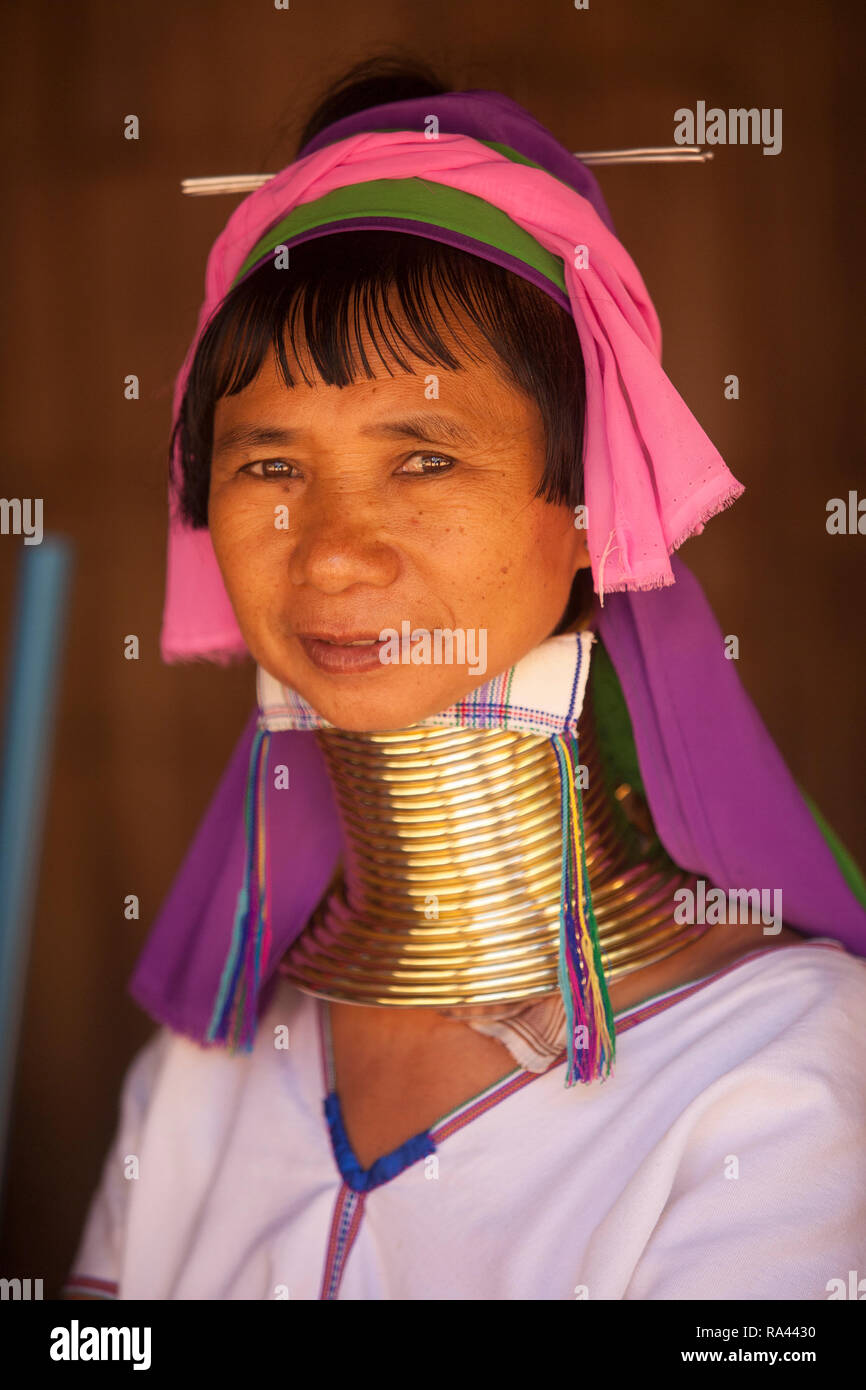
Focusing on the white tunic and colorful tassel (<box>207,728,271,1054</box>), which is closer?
the white tunic

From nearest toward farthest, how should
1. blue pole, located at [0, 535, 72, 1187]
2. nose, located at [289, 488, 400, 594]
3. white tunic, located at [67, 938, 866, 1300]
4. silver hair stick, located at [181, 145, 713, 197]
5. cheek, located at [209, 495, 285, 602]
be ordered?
blue pole, located at [0, 535, 72, 1187] → white tunic, located at [67, 938, 866, 1300] → nose, located at [289, 488, 400, 594] → cheek, located at [209, 495, 285, 602] → silver hair stick, located at [181, 145, 713, 197]

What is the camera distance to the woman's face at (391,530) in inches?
62.5

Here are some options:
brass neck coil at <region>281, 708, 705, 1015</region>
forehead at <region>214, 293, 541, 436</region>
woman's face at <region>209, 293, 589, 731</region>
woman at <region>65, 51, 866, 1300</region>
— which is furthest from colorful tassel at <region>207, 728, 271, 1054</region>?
forehead at <region>214, 293, 541, 436</region>

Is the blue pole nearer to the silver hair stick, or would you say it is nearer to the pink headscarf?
the pink headscarf

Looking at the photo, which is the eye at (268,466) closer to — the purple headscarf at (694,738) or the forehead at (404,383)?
the forehead at (404,383)

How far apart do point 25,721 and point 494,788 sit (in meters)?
0.87

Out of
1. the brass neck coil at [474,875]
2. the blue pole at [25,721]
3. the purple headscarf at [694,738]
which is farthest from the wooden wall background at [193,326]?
the blue pole at [25,721]

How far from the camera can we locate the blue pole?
92 centimetres

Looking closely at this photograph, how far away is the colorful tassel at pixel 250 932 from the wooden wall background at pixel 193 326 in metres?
1.58

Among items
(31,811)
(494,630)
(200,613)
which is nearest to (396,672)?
(494,630)

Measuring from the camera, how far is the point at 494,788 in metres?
1.74

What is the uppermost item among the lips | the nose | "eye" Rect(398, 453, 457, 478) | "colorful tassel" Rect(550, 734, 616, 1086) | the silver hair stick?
the silver hair stick

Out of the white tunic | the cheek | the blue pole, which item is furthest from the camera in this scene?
the cheek

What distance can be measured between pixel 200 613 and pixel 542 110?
1.73 meters
